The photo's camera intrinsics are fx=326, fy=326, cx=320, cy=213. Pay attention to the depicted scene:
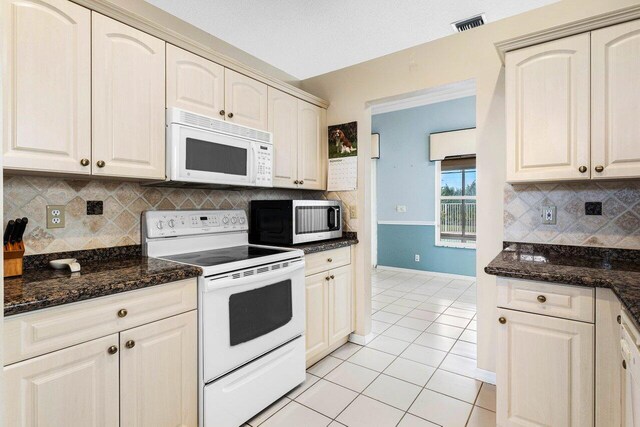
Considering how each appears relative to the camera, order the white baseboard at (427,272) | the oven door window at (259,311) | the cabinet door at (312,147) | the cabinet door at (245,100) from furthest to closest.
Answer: the white baseboard at (427,272) → the cabinet door at (312,147) → the cabinet door at (245,100) → the oven door window at (259,311)

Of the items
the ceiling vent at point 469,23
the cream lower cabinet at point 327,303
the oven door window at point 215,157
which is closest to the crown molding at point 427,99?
the ceiling vent at point 469,23

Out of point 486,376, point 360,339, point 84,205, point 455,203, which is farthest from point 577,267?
point 455,203

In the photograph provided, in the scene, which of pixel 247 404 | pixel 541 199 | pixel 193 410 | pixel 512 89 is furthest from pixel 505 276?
pixel 193 410

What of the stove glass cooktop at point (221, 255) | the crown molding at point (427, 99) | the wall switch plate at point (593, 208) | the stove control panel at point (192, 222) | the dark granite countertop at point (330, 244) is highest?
the crown molding at point (427, 99)

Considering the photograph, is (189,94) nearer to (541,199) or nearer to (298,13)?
(298,13)

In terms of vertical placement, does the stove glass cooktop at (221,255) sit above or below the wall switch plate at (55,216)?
below

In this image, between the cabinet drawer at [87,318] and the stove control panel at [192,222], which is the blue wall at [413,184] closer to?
the stove control panel at [192,222]

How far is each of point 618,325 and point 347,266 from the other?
5.68 feet

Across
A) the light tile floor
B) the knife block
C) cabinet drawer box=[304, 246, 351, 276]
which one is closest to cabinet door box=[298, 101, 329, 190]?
cabinet drawer box=[304, 246, 351, 276]

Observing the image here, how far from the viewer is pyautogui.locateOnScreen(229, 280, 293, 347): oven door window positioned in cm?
174

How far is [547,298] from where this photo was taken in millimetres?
1530

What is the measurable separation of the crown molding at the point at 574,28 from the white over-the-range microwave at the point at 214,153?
1630 millimetres

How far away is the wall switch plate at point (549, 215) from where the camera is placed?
206cm

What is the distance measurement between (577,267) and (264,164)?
1938 mm
